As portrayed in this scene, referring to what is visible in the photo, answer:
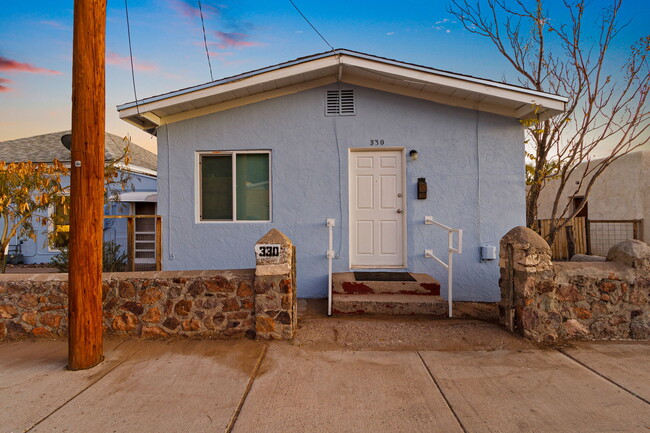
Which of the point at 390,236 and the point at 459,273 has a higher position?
the point at 390,236

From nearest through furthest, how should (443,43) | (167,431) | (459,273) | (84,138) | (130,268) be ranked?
(167,431) < (84,138) < (459,273) < (130,268) < (443,43)

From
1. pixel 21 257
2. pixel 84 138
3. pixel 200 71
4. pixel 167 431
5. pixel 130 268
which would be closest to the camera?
pixel 167 431

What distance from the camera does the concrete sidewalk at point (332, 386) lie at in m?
2.47

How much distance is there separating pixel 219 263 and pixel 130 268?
1760 millimetres

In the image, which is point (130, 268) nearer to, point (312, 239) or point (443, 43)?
point (312, 239)

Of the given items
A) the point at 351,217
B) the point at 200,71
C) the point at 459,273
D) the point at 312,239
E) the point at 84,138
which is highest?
the point at 200,71

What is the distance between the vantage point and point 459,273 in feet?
19.3

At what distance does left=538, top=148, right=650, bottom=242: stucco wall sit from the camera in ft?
44.4

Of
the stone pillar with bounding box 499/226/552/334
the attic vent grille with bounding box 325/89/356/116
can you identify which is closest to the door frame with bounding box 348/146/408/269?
the attic vent grille with bounding box 325/89/356/116

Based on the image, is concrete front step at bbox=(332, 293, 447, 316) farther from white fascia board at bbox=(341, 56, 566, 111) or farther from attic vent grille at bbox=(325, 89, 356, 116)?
white fascia board at bbox=(341, 56, 566, 111)

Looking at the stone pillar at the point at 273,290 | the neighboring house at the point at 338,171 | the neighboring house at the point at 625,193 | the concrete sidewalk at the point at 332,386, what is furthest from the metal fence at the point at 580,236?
the stone pillar at the point at 273,290

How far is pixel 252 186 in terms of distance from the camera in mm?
6246

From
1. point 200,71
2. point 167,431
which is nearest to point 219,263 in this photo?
point 167,431

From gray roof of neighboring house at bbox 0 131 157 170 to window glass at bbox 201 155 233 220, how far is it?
619 centimetres
